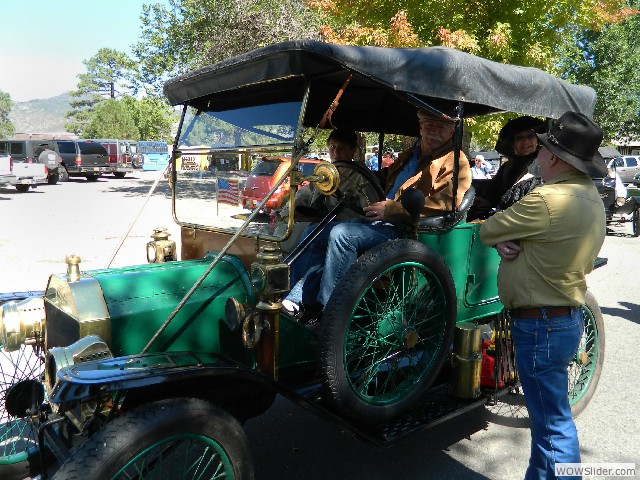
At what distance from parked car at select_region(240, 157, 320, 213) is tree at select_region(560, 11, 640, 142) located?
27497 millimetres

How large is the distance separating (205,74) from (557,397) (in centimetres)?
240

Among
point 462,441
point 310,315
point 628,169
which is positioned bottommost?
point 462,441

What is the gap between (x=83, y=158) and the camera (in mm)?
25906

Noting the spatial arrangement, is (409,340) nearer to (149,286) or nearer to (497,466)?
(497,466)

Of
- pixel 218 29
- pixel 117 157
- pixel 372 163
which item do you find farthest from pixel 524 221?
pixel 117 157

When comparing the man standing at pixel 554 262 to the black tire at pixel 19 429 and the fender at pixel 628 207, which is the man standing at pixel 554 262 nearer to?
the black tire at pixel 19 429

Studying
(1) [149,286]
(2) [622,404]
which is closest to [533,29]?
(2) [622,404]

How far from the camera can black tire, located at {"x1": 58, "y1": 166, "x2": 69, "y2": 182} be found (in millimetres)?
25075

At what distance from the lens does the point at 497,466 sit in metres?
3.10

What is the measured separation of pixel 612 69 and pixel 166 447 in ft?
100

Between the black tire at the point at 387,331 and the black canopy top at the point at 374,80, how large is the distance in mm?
836

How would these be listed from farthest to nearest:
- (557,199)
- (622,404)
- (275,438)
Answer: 1. (622,404)
2. (275,438)
3. (557,199)

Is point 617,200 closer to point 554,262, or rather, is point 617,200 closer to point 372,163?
point 372,163

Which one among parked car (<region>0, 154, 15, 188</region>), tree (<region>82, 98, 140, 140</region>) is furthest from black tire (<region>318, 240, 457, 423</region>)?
tree (<region>82, 98, 140, 140</region>)
